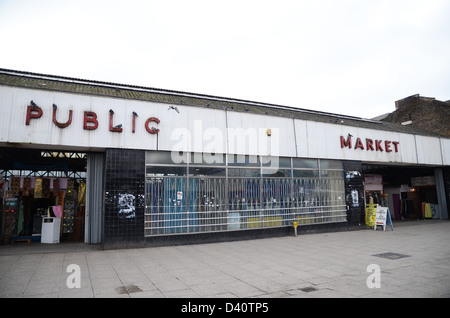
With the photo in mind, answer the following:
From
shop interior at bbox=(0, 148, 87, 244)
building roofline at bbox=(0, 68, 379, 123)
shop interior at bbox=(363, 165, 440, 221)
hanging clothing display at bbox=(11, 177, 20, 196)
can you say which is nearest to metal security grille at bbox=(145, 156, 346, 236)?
shop interior at bbox=(0, 148, 87, 244)

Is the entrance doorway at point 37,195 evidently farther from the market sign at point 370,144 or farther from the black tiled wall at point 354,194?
the market sign at point 370,144

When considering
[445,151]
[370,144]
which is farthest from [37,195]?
[445,151]

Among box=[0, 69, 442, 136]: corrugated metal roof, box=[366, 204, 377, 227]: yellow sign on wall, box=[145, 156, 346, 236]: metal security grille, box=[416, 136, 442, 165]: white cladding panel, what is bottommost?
box=[366, 204, 377, 227]: yellow sign on wall

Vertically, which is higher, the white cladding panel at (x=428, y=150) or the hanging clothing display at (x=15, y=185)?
the white cladding panel at (x=428, y=150)

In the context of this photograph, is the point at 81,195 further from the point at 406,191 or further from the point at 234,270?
the point at 406,191

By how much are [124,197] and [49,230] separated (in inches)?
149

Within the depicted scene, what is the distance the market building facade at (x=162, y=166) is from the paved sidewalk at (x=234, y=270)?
1.27 metres

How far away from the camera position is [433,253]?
851cm

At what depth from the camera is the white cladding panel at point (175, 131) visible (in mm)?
9211

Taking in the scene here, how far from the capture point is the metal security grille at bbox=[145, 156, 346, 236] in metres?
10.8

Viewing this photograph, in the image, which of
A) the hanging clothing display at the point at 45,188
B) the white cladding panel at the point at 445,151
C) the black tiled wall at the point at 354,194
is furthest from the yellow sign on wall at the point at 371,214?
the hanging clothing display at the point at 45,188

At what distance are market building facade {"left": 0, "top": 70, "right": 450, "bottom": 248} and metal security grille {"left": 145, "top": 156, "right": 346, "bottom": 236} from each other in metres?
0.04

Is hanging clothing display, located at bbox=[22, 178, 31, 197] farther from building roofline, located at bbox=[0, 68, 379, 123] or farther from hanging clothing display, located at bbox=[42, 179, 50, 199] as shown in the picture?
building roofline, located at bbox=[0, 68, 379, 123]
